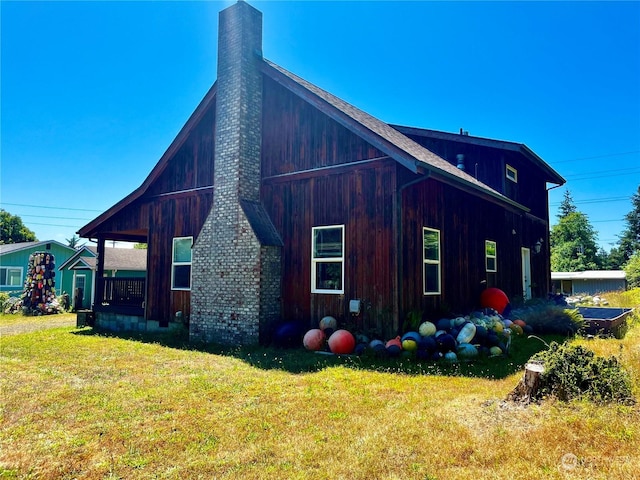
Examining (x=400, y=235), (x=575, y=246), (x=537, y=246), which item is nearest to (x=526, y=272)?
(x=537, y=246)

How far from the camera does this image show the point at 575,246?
50594mm

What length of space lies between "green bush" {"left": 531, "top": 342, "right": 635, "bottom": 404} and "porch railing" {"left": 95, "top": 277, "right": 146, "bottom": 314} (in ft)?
37.0

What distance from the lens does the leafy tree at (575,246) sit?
48666 millimetres

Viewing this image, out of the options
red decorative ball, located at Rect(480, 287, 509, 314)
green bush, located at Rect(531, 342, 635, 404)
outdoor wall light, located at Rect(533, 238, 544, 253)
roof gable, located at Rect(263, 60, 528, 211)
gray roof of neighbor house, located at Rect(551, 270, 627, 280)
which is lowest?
green bush, located at Rect(531, 342, 635, 404)

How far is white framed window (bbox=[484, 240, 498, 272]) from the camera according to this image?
12.6 m

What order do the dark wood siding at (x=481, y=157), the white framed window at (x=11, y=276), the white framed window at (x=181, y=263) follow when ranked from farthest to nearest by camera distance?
the white framed window at (x=11, y=276) < the dark wood siding at (x=481, y=157) < the white framed window at (x=181, y=263)

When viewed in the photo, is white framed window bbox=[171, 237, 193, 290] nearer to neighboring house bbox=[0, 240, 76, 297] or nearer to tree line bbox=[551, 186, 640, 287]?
neighboring house bbox=[0, 240, 76, 297]

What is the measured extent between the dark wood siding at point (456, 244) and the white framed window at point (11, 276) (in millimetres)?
27371

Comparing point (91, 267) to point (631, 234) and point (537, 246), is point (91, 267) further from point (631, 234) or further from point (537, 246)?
point (631, 234)

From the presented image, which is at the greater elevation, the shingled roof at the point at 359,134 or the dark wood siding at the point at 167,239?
the shingled roof at the point at 359,134

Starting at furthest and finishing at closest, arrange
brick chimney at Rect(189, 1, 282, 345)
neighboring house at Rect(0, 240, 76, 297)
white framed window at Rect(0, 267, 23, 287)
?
white framed window at Rect(0, 267, 23, 287) < neighboring house at Rect(0, 240, 76, 297) < brick chimney at Rect(189, 1, 282, 345)

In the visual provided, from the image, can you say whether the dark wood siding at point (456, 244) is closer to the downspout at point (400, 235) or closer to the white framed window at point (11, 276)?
the downspout at point (400, 235)

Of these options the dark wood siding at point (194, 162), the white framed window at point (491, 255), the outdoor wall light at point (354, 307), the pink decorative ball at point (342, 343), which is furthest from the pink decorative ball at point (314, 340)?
the white framed window at point (491, 255)

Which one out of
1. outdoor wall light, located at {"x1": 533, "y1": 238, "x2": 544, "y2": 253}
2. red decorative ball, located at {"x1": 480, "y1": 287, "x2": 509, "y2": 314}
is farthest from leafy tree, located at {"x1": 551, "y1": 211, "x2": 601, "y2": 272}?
red decorative ball, located at {"x1": 480, "y1": 287, "x2": 509, "y2": 314}
